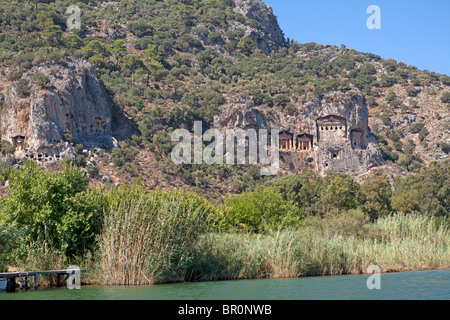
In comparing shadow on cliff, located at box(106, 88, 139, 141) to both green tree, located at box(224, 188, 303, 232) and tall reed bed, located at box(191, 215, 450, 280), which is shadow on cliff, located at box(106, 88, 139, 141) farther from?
tall reed bed, located at box(191, 215, 450, 280)

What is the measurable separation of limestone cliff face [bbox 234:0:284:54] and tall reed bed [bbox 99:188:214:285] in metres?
111

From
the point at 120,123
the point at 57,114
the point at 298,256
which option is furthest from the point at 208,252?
the point at 120,123

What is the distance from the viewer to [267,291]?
2116 cm

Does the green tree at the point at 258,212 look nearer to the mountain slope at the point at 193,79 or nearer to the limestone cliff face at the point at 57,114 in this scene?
the mountain slope at the point at 193,79

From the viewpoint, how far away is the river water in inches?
773

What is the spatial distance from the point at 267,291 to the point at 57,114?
54.7m

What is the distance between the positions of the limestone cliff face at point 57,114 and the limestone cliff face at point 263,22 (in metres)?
63.1

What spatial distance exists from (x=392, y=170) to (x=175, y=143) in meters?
32.7

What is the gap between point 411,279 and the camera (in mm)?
25578

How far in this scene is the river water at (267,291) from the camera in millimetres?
19625

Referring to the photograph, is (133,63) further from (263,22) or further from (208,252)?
(208,252)

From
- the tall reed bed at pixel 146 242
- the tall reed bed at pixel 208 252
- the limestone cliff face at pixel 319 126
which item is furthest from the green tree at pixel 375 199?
the tall reed bed at pixel 146 242

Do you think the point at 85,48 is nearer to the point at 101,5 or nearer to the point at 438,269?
the point at 101,5
